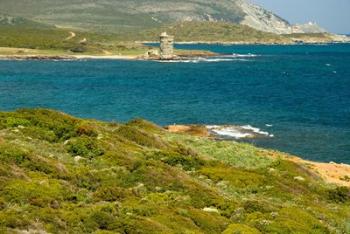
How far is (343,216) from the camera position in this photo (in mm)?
30531

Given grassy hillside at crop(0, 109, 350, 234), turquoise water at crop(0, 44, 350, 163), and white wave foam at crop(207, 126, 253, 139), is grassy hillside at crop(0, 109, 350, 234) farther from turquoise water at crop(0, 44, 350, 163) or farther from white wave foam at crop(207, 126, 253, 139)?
white wave foam at crop(207, 126, 253, 139)

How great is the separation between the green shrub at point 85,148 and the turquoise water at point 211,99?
124 feet

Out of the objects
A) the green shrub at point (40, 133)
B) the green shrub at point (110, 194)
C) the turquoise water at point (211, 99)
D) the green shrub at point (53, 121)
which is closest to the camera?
the green shrub at point (110, 194)

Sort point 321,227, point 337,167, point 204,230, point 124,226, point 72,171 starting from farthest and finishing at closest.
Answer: point 337,167, point 72,171, point 321,227, point 204,230, point 124,226

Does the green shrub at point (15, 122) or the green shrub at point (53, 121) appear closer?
the green shrub at point (53, 121)

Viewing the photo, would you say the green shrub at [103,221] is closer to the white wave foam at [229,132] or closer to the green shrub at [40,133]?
the green shrub at [40,133]

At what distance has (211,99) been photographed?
129 metres

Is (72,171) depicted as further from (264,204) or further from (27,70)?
(27,70)

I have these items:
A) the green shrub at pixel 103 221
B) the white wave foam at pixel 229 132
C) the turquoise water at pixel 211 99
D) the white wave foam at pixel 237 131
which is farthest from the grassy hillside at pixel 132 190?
the white wave foam at pixel 237 131

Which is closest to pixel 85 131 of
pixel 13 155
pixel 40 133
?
pixel 40 133

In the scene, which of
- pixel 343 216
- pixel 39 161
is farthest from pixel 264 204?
pixel 39 161

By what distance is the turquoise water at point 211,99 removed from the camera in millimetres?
84125

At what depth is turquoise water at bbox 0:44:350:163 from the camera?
84.1 meters

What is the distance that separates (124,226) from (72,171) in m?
9.26
